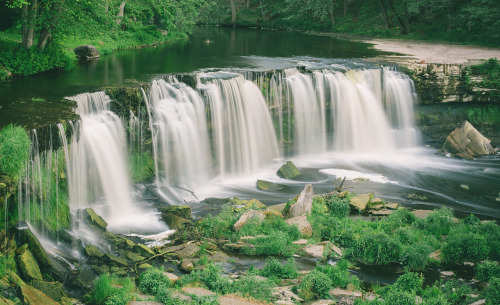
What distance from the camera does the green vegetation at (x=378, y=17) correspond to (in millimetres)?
38312

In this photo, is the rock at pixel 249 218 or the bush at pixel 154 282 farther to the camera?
the rock at pixel 249 218

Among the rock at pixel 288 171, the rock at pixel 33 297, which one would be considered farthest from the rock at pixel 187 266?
the rock at pixel 288 171

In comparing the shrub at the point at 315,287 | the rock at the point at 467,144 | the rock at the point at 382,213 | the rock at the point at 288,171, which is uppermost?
the rock at the point at 467,144

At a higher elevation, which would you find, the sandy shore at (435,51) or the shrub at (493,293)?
the sandy shore at (435,51)

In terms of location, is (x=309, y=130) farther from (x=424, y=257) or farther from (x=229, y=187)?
(x=424, y=257)

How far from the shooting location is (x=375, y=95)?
25.7 m

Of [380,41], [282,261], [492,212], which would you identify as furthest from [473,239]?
[380,41]

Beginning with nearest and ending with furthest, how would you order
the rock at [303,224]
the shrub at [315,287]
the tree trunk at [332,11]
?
the shrub at [315,287]
the rock at [303,224]
the tree trunk at [332,11]

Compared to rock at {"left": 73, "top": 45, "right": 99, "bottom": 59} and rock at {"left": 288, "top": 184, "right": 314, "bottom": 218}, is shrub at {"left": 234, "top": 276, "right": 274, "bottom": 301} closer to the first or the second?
rock at {"left": 288, "top": 184, "right": 314, "bottom": 218}

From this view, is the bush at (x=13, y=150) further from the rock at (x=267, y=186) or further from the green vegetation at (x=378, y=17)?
the green vegetation at (x=378, y=17)

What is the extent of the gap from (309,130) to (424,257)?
12.2 meters

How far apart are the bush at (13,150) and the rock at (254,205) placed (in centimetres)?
630

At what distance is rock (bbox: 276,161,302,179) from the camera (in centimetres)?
2000

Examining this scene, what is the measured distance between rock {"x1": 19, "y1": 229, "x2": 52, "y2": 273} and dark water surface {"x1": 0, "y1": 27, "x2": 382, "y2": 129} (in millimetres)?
4286
